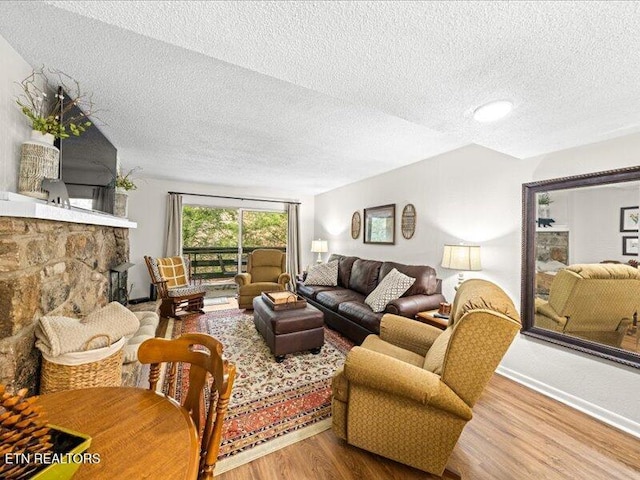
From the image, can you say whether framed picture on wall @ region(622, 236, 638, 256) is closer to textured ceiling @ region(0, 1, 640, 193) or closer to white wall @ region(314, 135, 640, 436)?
white wall @ region(314, 135, 640, 436)

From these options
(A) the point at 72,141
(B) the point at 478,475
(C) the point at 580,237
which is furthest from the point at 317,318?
(A) the point at 72,141

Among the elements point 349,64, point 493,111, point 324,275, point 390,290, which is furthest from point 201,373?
point 324,275

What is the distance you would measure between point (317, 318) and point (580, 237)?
95.3 inches

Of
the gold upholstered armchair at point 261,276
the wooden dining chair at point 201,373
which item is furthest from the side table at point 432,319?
the gold upholstered armchair at point 261,276

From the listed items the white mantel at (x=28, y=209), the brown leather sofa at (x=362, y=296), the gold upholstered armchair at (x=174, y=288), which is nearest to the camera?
the white mantel at (x=28, y=209)

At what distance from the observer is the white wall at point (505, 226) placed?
193 centimetres

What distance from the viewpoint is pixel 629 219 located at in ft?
6.13

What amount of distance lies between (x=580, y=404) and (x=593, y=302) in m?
0.80

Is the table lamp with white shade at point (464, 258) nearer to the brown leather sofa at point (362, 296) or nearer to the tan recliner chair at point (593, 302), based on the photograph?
the brown leather sofa at point (362, 296)

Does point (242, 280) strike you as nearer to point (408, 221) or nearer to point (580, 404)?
point (408, 221)

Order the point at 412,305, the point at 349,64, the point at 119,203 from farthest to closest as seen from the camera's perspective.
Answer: the point at 119,203 → the point at 412,305 → the point at 349,64

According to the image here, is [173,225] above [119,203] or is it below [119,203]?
below

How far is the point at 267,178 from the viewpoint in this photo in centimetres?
477

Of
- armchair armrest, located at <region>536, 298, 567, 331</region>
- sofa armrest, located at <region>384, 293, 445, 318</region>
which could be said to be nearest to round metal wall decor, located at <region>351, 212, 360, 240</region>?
sofa armrest, located at <region>384, 293, 445, 318</region>
